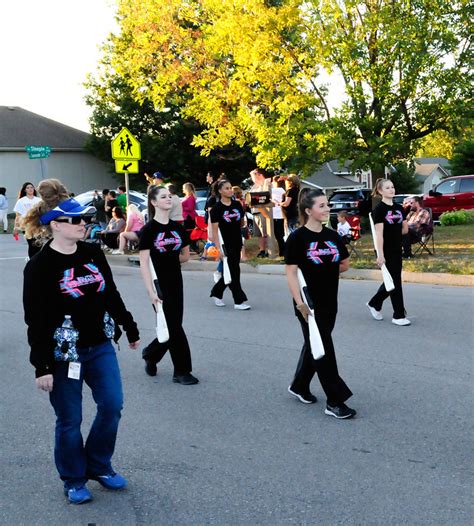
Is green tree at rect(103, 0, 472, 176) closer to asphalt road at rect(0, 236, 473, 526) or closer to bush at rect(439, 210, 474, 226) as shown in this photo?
bush at rect(439, 210, 474, 226)

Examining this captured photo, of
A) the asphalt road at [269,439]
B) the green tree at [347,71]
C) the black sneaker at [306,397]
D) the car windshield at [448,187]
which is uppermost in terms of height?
the green tree at [347,71]

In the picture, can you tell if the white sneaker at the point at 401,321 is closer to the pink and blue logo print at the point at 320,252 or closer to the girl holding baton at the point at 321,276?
the girl holding baton at the point at 321,276

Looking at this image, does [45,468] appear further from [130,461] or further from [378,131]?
[378,131]

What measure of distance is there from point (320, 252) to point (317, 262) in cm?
8

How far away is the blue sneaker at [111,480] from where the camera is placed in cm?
448

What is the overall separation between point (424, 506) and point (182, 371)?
3.17 metres

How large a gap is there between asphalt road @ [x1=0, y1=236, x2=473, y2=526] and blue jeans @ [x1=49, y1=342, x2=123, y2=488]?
→ 23 centimetres

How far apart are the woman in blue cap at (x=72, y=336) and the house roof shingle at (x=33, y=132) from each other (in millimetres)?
44407

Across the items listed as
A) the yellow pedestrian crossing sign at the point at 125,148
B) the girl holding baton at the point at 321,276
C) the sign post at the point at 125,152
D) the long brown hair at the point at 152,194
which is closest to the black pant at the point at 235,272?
the long brown hair at the point at 152,194

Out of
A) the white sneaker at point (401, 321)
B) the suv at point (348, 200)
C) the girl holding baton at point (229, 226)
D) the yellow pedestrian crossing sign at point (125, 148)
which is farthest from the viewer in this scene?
the suv at point (348, 200)

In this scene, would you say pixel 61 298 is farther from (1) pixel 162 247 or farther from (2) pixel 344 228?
(2) pixel 344 228

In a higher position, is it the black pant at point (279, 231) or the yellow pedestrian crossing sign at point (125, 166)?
the yellow pedestrian crossing sign at point (125, 166)

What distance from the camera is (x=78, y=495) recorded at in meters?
4.32

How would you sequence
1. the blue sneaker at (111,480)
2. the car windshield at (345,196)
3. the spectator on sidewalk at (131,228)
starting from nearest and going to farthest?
the blue sneaker at (111,480) < the spectator on sidewalk at (131,228) < the car windshield at (345,196)
